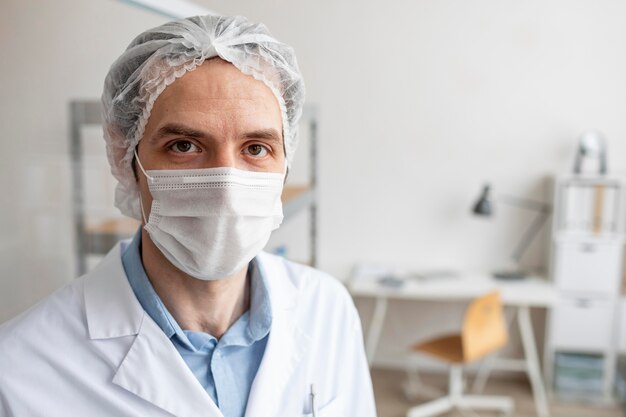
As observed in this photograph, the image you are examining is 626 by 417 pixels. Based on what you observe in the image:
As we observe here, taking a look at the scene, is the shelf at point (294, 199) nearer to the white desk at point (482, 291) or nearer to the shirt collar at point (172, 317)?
the shirt collar at point (172, 317)

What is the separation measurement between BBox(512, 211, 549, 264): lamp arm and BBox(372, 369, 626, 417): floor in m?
0.82

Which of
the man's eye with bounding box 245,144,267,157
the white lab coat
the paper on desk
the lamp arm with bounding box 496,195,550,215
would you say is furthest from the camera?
the lamp arm with bounding box 496,195,550,215

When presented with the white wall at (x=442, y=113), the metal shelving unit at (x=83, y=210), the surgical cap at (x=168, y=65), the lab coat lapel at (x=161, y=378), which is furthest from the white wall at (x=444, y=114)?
the lab coat lapel at (x=161, y=378)

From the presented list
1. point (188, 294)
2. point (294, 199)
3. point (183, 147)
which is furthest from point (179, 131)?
point (294, 199)

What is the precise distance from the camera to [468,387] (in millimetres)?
3619

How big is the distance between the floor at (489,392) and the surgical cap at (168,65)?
267cm

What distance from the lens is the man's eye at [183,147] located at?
949 millimetres

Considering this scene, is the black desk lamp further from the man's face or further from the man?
the man's face

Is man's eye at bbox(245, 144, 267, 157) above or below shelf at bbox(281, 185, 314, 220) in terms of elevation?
above

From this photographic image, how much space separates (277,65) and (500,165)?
2.90m

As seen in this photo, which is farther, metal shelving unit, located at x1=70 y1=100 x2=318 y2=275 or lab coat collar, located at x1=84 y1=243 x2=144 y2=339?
metal shelving unit, located at x1=70 y1=100 x2=318 y2=275

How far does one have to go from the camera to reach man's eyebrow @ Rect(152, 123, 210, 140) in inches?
36.1

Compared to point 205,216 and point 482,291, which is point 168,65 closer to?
point 205,216

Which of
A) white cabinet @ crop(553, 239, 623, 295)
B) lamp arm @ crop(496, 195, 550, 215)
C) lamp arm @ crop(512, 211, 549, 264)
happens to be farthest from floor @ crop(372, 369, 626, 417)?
lamp arm @ crop(496, 195, 550, 215)
